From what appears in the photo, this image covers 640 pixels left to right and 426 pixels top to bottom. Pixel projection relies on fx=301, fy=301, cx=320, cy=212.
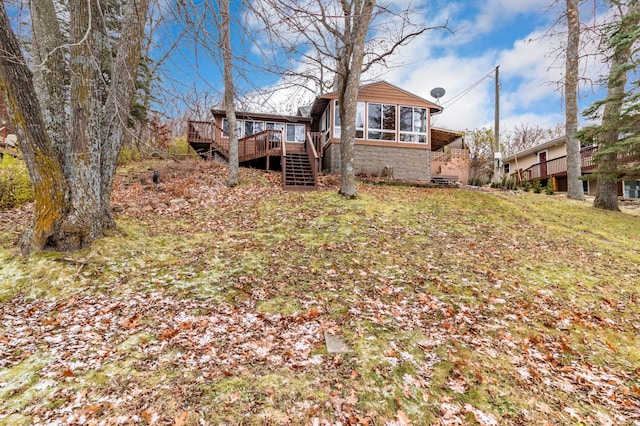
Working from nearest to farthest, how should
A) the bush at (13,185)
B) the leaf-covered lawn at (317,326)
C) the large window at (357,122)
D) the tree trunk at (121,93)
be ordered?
the leaf-covered lawn at (317,326)
the tree trunk at (121,93)
the bush at (13,185)
the large window at (357,122)

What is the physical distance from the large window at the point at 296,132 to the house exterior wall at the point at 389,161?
3428 mm

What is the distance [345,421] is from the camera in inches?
91.3

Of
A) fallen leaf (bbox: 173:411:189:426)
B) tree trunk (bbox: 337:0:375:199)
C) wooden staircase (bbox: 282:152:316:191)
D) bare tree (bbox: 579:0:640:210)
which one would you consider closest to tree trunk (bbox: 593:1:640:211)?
bare tree (bbox: 579:0:640:210)

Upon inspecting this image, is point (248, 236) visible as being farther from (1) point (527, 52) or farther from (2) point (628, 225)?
(1) point (527, 52)

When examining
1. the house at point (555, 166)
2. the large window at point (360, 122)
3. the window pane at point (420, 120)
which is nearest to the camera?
the large window at point (360, 122)

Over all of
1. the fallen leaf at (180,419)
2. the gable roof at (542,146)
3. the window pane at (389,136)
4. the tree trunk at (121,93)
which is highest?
the gable roof at (542,146)

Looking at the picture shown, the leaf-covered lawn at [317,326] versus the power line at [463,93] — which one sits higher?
the power line at [463,93]

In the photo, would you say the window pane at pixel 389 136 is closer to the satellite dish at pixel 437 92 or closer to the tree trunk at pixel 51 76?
the satellite dish at pixel 437 92

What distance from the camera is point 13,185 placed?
23.9 ft

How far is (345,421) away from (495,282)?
3.59 metres

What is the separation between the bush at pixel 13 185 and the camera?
7097 millimetres

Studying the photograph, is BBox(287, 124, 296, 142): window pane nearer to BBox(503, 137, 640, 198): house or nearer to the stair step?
the stair step

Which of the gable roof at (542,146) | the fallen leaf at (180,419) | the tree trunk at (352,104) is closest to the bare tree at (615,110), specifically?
the tree trunk at (352,104)

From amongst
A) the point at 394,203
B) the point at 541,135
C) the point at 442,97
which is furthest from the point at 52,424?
the point at 541,135
